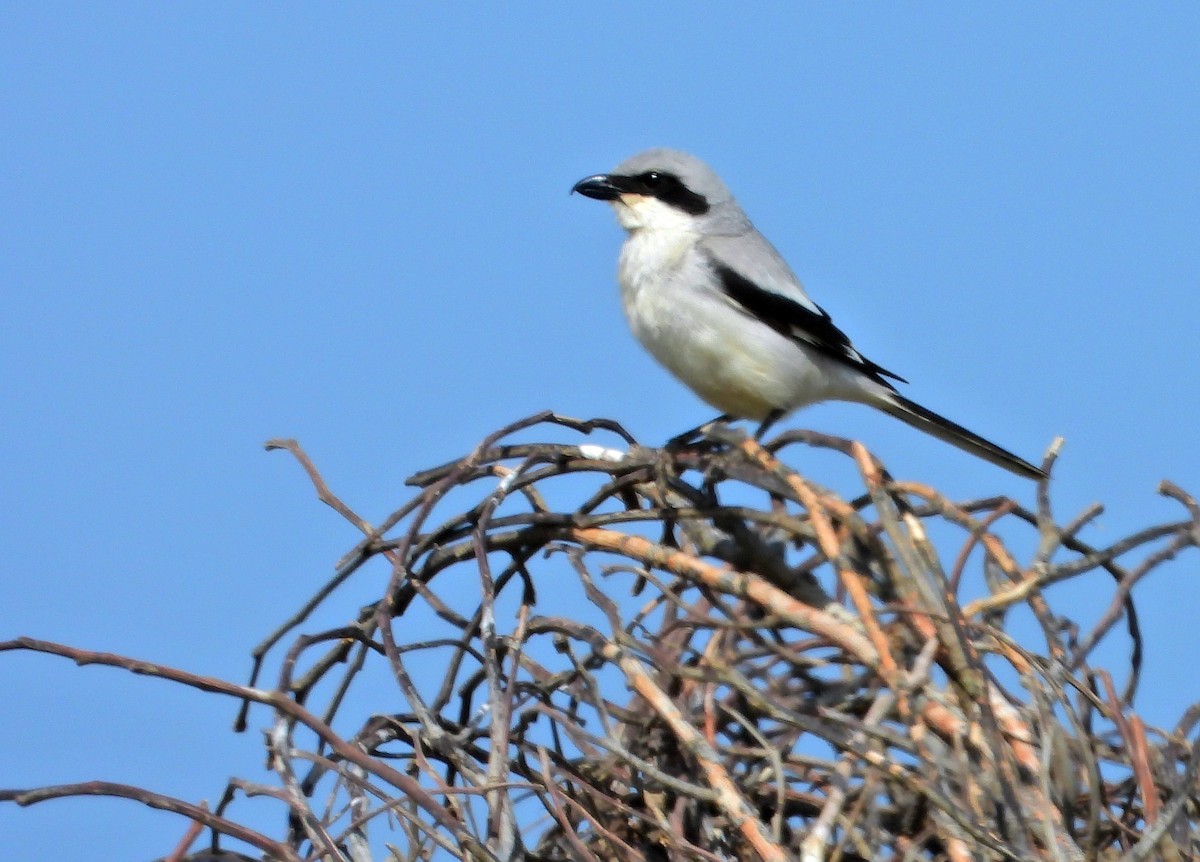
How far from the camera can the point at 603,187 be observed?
443cm

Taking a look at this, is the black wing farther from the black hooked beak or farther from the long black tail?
the black hooked beak

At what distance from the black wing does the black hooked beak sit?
47 cm

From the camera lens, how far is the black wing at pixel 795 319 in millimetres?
4086

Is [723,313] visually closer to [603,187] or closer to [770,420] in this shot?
[770,420]

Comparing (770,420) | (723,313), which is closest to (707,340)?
(723,313)

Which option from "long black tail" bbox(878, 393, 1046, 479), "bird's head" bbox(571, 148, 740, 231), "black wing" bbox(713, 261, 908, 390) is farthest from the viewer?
"bird's head" bbox(571, 148, 740, 231)

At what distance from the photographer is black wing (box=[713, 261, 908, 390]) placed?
4.09 metres

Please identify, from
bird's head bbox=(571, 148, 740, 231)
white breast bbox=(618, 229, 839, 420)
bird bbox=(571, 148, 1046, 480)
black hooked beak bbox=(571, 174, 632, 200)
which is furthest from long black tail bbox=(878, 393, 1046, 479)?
black hooked beak bbox=(571, 174, 632, 200)

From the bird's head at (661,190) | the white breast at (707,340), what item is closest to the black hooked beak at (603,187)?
the bird's head at (661,190)

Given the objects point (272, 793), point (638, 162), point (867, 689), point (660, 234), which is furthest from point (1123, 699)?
point (638, 162)

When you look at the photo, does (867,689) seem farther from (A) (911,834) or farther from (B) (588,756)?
(B) (588,756)

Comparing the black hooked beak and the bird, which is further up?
the black hooked beak

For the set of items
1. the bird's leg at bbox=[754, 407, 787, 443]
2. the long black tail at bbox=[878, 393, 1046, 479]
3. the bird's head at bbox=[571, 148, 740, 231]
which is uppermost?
the bird's head at bbox=[571, 148, 740, 231]

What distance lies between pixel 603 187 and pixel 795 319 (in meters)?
0.71
